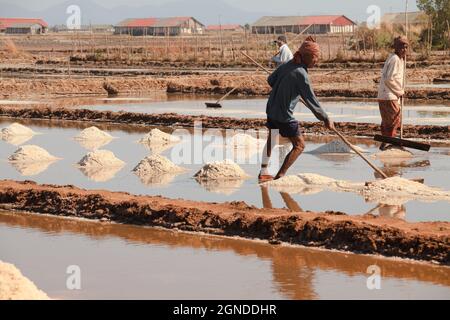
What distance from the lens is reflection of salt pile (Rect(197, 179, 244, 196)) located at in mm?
8641

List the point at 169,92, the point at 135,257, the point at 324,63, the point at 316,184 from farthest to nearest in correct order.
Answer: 1. the point at 324,63
2. the point at 169,92
3. the point at 316,184
4. the point at 135,257

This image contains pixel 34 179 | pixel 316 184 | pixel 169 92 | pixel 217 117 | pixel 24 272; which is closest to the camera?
pixel 24 272

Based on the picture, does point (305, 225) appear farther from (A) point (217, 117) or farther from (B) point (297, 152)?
(A) point (217, 117)

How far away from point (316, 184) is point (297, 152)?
1.03 ft

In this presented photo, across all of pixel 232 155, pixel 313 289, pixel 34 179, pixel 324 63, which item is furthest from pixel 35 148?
pixel 324 63

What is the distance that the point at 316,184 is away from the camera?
8664 millimetres

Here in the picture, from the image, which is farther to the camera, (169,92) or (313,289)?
(169,92)

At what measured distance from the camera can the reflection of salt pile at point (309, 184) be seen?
8555 millimetres

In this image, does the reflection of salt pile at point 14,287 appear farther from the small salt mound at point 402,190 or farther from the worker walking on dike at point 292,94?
the worker walking on dike at point 292,94

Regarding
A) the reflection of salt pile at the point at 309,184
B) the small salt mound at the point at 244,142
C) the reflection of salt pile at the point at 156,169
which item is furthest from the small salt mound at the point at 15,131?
the reflection of salt pile at the point at 309,184

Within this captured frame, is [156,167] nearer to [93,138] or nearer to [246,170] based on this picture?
[246,170]

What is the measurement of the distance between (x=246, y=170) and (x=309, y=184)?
1.15m

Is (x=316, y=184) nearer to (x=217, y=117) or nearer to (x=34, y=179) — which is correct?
(x=34, y=179)

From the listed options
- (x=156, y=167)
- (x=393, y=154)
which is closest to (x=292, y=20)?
(x=393, y=154)
